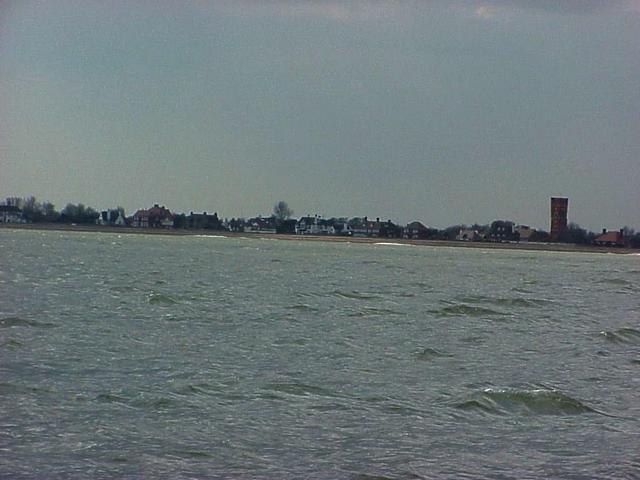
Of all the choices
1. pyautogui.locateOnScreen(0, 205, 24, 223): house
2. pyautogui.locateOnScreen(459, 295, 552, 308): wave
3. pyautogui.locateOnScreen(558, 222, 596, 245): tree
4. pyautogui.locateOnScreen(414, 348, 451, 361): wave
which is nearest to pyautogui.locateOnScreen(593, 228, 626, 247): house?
pyautogui.locateOnScreen(558, 222, 596, 245): tree

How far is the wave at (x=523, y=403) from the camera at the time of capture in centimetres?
1295

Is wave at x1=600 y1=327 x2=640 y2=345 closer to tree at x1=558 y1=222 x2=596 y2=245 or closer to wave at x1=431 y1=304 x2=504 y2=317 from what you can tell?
wave at x1=431 y1=304 x2=504 y2=317

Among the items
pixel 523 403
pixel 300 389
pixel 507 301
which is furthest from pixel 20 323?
pixel 507 301

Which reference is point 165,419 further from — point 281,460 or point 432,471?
point 432,471

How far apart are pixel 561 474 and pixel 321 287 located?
30245mm

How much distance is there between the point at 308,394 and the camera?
13.4m

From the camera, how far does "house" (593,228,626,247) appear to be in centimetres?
19050

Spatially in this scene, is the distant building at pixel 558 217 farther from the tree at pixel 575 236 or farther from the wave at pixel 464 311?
the wave at pixel 464 311

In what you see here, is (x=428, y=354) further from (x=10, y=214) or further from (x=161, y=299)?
(x=10, y=214)

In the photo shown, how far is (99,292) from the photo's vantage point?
103 feet

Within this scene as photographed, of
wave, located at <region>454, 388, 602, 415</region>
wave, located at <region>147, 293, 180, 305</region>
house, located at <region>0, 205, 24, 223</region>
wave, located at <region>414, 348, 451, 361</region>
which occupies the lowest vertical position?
wave, located at <region>454, 388, 602, 415</region>

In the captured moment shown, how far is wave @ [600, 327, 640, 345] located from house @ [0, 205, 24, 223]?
608 ft

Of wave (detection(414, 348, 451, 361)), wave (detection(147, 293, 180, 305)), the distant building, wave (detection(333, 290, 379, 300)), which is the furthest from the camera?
the distant building

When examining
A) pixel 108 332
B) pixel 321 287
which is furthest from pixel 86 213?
pixel 108 332
